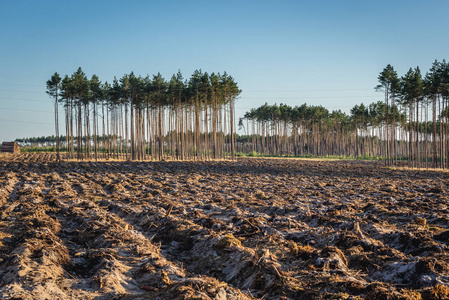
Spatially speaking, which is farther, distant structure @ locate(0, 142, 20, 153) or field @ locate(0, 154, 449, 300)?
distant structure @ locate(0, 142, 20, 153)

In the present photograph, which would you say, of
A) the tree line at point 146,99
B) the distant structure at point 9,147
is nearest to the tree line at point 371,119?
the tree line at point 146,99

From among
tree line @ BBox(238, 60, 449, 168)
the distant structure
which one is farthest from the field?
the distant structure

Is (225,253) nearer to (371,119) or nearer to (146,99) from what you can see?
(146,99)

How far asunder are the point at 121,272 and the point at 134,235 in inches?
106

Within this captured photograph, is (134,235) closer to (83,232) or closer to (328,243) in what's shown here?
(83,232)

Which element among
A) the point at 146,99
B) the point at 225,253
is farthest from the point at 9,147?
the point at 225,253

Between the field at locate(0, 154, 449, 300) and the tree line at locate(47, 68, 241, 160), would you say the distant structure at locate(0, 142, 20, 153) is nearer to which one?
Result: the tree line at locate(47, 68, 241, 160)

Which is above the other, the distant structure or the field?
the distant structure

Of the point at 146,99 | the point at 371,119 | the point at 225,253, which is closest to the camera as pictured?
the point at 225,253

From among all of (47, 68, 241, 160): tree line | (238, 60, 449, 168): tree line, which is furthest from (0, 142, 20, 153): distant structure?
(238, 60, 449, 168): tree line

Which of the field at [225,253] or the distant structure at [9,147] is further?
the distant structure at [9,147]

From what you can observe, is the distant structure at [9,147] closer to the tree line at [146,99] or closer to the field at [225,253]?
the tree line at [146,99]

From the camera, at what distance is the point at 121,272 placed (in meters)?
6.64

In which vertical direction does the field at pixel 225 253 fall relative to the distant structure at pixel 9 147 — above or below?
below
